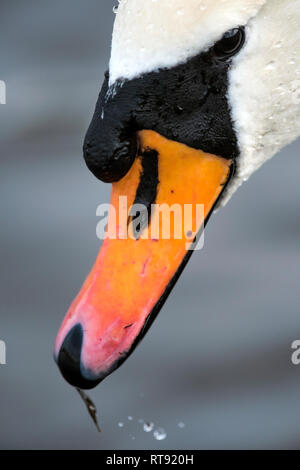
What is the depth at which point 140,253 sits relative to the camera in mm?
2389

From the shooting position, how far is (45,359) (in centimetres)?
361

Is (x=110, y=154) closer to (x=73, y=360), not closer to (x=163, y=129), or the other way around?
(x=163, y=129)

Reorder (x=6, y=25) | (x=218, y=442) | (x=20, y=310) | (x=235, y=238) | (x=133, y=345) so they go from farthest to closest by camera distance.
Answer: (x=6, y=25) → (x=235, y=238) → (x=20, y=310) → (x=218, y=442) → (x=133, y=345)

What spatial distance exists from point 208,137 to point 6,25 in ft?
10.5

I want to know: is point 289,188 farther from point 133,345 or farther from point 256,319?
point 133,345

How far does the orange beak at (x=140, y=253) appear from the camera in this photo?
2.35m

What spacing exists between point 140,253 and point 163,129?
0.26 meters

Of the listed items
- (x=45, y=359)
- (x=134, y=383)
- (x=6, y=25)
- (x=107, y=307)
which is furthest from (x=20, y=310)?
(x=6, y=25)

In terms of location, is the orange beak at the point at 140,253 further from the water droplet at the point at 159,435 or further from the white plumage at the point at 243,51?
the water droplet at the point at 159,435

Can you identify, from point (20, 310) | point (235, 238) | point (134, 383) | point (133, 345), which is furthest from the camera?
point (235, 238)

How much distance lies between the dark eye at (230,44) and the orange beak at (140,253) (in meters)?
0.21

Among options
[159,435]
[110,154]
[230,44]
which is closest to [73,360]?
[110,154]

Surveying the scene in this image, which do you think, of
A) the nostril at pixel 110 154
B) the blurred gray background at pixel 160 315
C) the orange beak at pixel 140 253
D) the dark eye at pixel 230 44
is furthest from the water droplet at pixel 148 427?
the dark eye at pixel 230 44

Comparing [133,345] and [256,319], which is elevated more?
[256,319]
